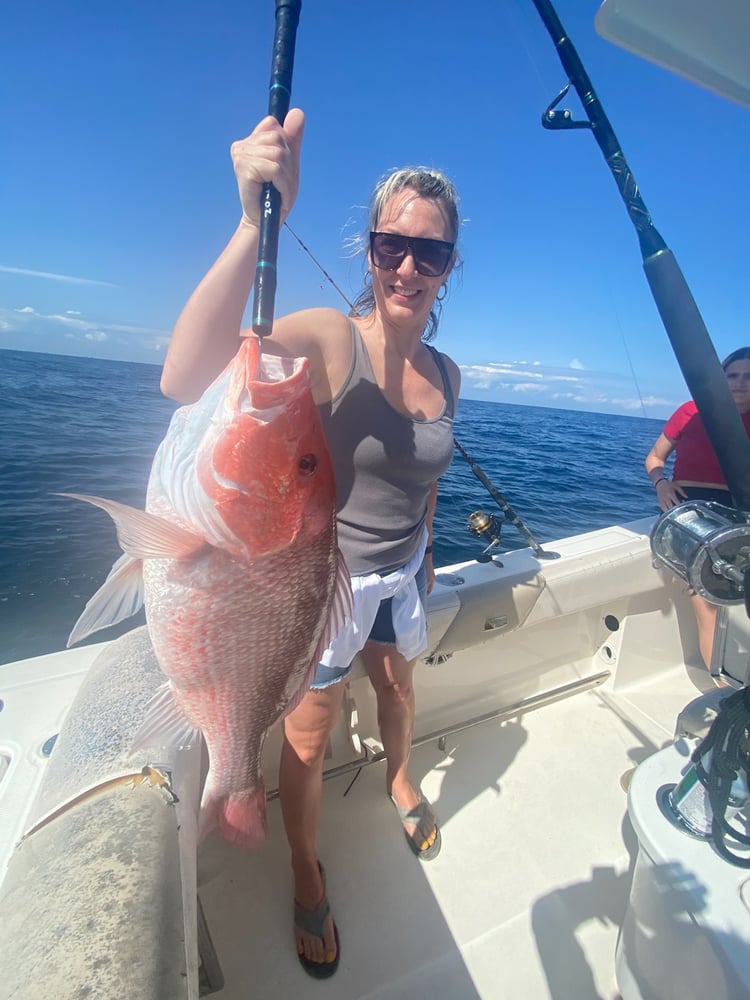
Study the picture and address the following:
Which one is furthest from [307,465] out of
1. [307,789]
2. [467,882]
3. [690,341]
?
[467,882]

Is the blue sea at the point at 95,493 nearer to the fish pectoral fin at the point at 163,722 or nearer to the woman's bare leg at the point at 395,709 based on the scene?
the fish pectoral fin at the point at 163,722

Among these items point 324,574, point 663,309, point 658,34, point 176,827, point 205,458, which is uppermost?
point 658,34

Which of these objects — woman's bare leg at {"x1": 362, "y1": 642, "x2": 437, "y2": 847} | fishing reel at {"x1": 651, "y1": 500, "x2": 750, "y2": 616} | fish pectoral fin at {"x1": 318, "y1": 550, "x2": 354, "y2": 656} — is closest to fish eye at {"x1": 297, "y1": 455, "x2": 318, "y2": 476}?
fish pectoral fin at {"x1": 318, "y1": 550, "x2": 354, "y2": 656}

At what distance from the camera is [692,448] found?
11.6 ft

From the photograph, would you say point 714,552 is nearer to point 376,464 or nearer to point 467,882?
point 376,464

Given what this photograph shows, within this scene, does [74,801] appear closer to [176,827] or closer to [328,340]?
[176,827]

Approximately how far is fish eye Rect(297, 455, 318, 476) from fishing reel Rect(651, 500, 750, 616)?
1.44 metres

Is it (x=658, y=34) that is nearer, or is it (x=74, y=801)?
(x=74, y=801)

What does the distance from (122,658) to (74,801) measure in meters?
0.57

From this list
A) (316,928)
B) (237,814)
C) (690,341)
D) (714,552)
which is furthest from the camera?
(690,341)

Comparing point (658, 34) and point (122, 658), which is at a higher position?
point (658, 34)

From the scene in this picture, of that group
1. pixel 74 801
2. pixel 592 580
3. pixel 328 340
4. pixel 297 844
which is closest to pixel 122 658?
pixel 74 801

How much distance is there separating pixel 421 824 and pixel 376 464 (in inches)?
72.8

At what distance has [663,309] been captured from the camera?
2.21 metres
